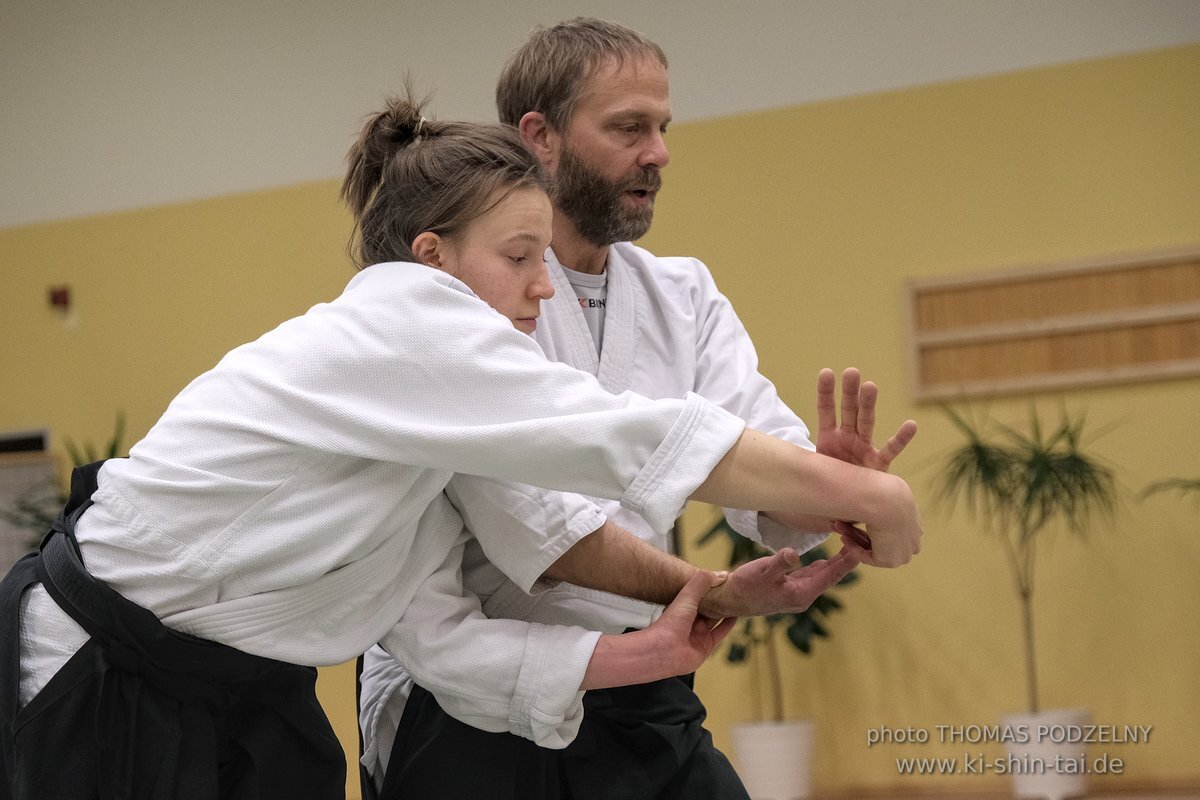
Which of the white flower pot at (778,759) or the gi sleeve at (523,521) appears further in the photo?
the white flower pot at (778,759)

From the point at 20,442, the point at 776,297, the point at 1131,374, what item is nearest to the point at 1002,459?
the point at 1131,374

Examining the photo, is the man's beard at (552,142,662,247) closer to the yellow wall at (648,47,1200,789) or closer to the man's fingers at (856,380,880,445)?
the man's fingers at (856,380,880,445)

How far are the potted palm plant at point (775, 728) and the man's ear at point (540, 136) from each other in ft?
11.5

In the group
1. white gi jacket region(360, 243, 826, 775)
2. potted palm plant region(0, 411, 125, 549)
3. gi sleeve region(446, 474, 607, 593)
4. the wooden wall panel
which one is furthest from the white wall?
gi sleeve region(446, 474, 607, 593)

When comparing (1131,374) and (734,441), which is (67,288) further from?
(734,441)

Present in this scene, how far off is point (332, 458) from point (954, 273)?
193 inches

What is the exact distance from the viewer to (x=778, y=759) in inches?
218

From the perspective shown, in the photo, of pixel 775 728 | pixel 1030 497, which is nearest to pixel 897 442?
pixel 1030 497

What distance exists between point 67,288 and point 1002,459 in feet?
16.3

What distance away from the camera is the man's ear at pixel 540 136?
2.06 metres

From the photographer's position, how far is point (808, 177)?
612 cm

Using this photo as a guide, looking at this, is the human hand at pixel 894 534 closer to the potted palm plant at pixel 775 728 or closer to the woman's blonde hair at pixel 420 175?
the woman's blonde hair at pixel 420 175

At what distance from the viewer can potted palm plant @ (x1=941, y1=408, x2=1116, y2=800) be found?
17.0 feet

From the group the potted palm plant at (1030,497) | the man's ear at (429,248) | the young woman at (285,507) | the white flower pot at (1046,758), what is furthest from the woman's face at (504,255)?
the white flower pot at (1046,758)
